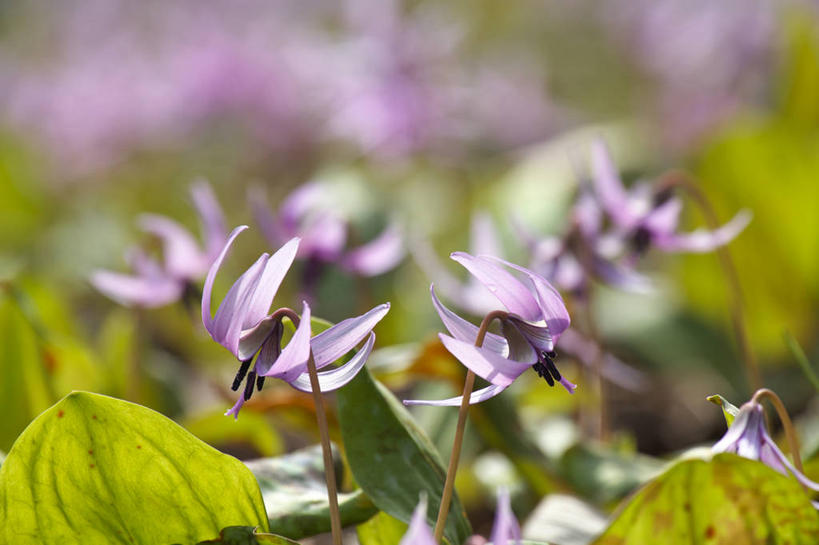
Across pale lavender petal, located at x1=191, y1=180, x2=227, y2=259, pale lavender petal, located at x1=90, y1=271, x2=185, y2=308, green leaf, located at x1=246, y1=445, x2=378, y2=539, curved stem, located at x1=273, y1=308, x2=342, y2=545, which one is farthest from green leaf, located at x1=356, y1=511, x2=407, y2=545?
pale lavender petal, located at x1=90, y1=271, x2=185, y2=308

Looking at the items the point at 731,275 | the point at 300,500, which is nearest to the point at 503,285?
the point at 300,500

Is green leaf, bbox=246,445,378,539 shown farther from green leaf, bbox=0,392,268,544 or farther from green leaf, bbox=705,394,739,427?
green leaf, bbox=705,394,739,427

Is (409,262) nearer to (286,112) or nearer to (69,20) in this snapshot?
(286,112)

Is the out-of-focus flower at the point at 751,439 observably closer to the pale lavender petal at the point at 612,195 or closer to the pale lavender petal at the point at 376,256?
the pale lavender petal at the point at 612,195

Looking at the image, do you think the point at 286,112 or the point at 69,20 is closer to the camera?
the point at 286,112

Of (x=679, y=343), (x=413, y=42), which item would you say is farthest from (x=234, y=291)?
(x=413, y=42)

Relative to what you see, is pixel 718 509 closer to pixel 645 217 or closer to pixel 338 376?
pixel 338 376
